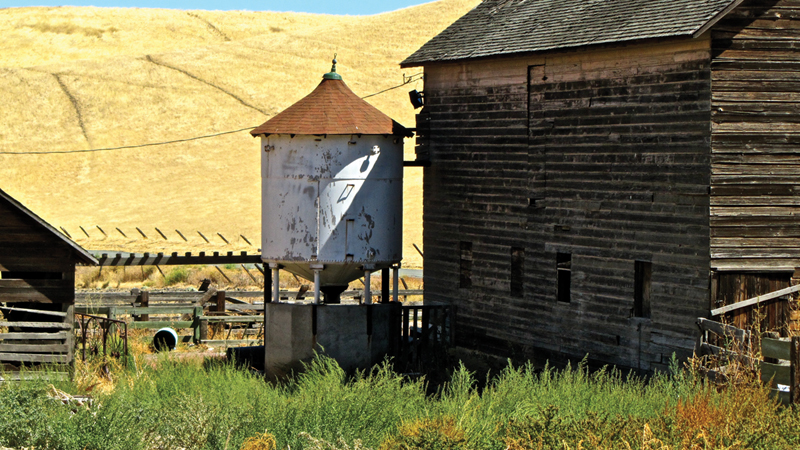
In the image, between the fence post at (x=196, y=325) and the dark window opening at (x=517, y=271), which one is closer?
the dark window opening at (x=517, y=271)

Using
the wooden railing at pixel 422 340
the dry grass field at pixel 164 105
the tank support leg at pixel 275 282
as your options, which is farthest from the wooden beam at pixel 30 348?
the dry grass field at pixel 164 105

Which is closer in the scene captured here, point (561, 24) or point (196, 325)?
point (561, 24)

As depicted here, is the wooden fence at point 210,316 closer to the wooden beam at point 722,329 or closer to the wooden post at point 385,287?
the wooden post at point 385,287

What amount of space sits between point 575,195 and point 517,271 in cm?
239

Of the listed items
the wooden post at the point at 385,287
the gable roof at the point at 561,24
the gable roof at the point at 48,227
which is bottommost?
the wooden post at the point at 385,287

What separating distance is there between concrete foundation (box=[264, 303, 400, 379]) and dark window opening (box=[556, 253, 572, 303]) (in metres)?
3.33

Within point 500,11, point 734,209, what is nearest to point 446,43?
point 500,11

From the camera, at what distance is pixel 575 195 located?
18.8 metres

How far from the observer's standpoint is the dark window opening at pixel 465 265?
71.8ft

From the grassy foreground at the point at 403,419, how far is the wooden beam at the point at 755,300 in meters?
1.27

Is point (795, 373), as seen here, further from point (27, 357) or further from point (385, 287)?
point (27, 357)

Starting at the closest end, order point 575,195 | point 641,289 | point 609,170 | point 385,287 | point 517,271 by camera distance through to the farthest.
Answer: point 641,289, point 609,170, point 575,195, point 517,271, point 385,287

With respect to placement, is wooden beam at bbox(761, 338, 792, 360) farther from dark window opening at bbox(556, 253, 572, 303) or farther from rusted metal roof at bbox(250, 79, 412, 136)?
rusted metal roof at bbox(250, 79, 412, 136)

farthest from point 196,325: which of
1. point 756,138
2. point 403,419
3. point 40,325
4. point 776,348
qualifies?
point 776,348
